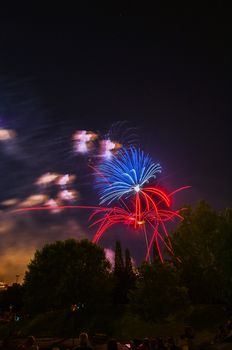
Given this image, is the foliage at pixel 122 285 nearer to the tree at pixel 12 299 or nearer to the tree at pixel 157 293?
the tree at pixel 157 293

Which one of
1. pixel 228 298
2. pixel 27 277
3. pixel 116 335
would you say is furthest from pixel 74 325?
pixel 228 298

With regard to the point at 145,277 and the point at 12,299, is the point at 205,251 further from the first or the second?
the point at 12,299

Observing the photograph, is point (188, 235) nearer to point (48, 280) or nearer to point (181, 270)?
point (181, 270)

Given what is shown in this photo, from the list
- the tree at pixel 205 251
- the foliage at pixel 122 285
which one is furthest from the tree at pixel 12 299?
the tree at pixel 205 251

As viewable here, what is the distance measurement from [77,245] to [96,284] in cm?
996

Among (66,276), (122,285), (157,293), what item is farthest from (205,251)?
(66,276)

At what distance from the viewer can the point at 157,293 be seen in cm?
6059

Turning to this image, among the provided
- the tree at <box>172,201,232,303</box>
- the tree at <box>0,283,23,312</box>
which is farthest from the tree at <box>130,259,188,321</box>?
the tree at <box>0,283,23,312</box>

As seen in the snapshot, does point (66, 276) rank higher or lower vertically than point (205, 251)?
higher

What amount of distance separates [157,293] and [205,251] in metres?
9.99

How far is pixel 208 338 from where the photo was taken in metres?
46.3

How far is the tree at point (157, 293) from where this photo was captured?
58719 mm

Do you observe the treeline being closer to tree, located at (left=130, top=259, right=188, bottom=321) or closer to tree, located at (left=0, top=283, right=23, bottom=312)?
tree, located at (left=130, top=259, right=188, bottom=321)

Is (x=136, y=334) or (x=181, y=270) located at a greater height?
(x=181, y=270)
